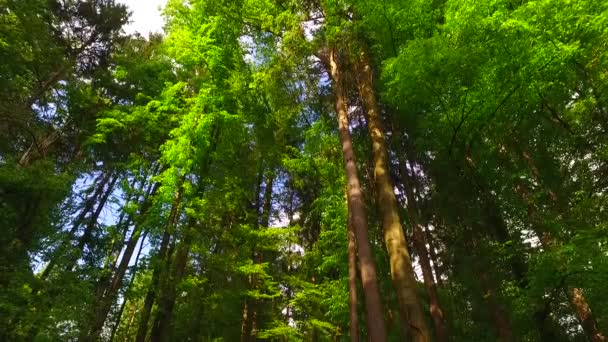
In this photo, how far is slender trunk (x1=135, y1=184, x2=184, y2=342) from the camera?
1126 centimetres

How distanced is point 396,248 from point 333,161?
338 inches

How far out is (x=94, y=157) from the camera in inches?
661

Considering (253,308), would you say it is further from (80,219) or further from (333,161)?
(80,219)

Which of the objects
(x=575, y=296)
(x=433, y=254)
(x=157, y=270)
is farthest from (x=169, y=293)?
(x=575, y=296)

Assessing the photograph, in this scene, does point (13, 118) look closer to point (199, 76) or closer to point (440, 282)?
point (199, 76)

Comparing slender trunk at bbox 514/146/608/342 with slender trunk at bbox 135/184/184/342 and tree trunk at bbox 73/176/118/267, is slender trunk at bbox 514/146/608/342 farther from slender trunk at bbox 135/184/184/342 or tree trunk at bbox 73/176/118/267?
tree trunk at bbox 73/176/118/267

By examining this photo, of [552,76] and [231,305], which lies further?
[231,305]

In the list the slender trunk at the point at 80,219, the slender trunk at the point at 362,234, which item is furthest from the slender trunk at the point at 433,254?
the slender trunk at the point at 80,219

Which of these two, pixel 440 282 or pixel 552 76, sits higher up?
pixel 552 76

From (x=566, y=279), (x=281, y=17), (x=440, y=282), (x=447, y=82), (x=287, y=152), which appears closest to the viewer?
(x=566, y=279)

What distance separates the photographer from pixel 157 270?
1198 centimetres

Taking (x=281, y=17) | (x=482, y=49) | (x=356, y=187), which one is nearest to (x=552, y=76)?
(x=482, y=49)

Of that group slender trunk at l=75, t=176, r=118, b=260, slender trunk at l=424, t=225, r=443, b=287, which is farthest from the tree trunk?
slender trunk at l=424, t=225, r=443, b=287

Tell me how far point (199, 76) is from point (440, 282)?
1195 cm
